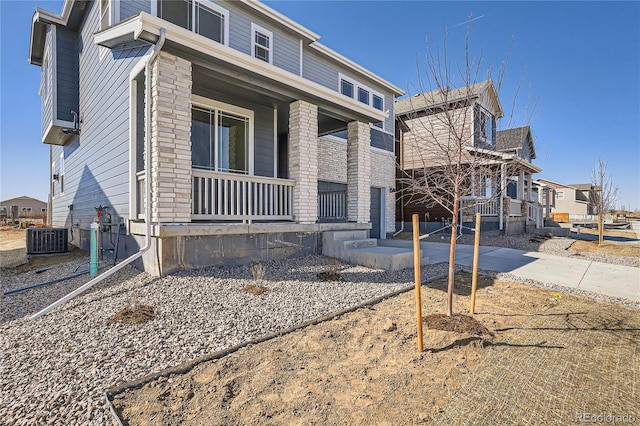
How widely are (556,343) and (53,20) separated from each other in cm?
1378

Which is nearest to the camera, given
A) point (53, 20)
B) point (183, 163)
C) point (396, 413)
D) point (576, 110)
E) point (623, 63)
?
point (396, 413)

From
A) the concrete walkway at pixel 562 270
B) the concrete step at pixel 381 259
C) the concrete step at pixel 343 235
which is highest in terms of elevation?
the concrete step at pixel 343 235

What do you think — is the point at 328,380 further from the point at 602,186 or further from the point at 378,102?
the point at 602,186

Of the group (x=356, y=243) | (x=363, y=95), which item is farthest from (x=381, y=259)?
(x=363, y=95)

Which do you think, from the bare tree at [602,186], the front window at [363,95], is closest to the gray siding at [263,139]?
the front window at [363,95]

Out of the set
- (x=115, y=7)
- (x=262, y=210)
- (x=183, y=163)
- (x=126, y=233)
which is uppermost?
(x=115, y=7)

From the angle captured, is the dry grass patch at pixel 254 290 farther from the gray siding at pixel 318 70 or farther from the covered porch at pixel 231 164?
the gray siding at pixel 318 70

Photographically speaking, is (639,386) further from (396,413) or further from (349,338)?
(349,338)

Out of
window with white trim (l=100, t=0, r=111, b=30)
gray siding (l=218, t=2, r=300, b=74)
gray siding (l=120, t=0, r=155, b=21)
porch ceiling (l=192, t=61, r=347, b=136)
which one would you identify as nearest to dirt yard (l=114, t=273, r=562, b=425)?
porch ceiling (l=192, t=61, r=347, b=136)

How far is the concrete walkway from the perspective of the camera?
4.99m

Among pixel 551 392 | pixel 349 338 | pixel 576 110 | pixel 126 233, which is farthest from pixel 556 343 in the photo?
pixel 576 110

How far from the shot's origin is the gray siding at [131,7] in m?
6.17

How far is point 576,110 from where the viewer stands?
1463 cm

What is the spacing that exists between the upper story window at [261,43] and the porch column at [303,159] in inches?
130
